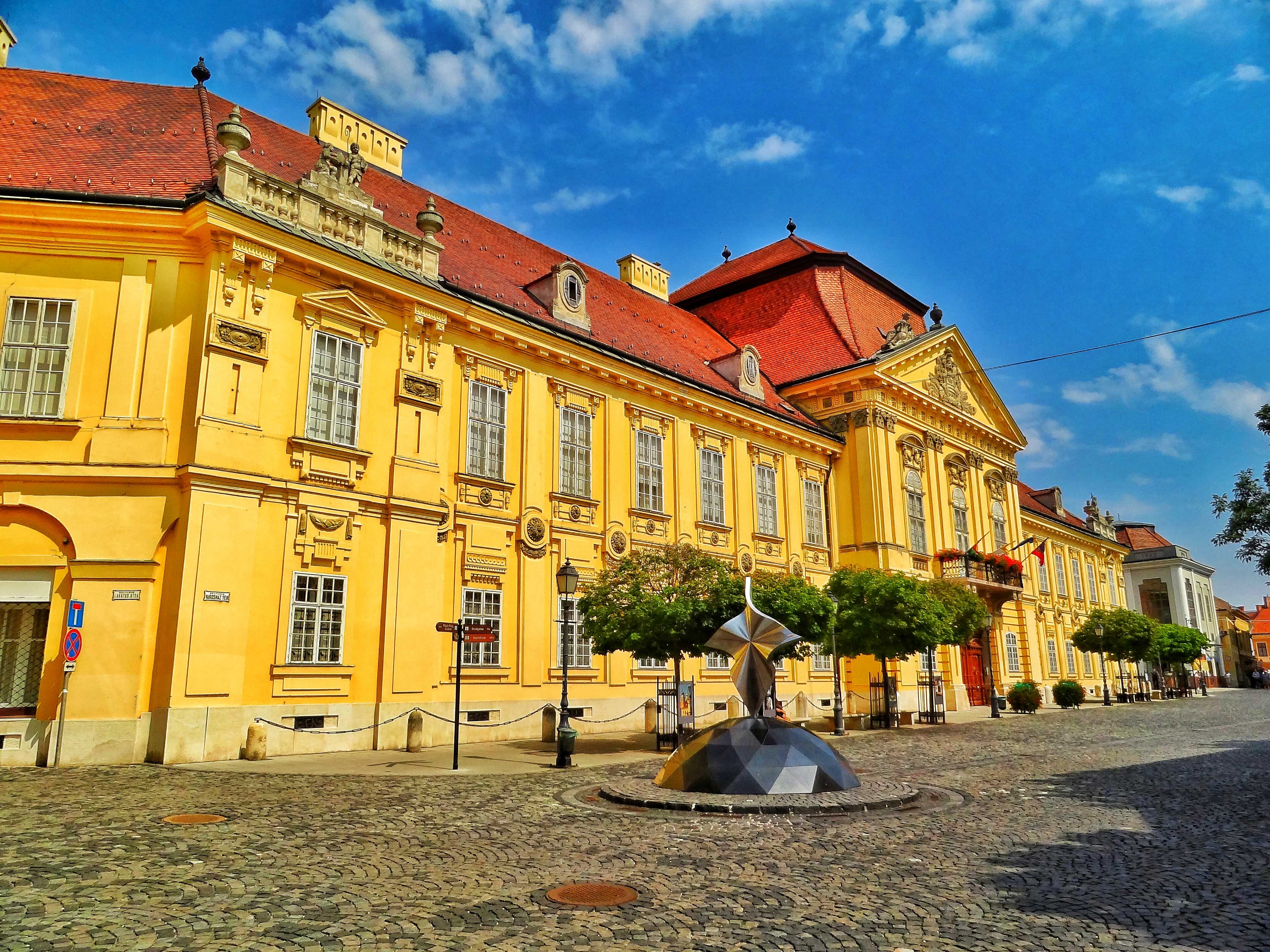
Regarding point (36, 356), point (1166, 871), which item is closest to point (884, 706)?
point (1166, 871)

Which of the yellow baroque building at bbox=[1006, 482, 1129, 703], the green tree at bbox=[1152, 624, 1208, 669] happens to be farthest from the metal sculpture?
the green tree at bbox=[1152, 624, 1208, 669]

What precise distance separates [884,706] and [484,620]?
1451 centimetres

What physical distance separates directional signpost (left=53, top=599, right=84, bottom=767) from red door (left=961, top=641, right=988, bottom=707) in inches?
1250

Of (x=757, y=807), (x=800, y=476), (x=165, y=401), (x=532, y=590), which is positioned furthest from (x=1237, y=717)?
(x=165, y=401)

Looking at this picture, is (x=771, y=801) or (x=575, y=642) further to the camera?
(x=575, y=642)

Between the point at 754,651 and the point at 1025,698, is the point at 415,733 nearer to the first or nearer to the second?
the point at 754,651

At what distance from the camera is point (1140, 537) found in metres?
85.8

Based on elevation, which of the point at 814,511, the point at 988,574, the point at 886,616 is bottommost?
the point at 886,616

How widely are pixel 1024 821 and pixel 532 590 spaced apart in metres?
13.7

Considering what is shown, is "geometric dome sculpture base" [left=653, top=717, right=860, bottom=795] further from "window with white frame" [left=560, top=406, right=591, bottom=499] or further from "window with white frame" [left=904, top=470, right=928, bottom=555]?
"window with white frame" [left=904, top=470, right=928, bottom=555]

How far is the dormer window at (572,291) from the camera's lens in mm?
25328

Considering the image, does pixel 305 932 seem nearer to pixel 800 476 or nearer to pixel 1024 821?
pixel 1024 821

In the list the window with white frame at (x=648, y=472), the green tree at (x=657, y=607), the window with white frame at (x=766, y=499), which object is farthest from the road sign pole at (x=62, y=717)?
the window with white frame at (x=766, y=499)

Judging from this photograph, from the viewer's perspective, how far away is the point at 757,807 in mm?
10969
